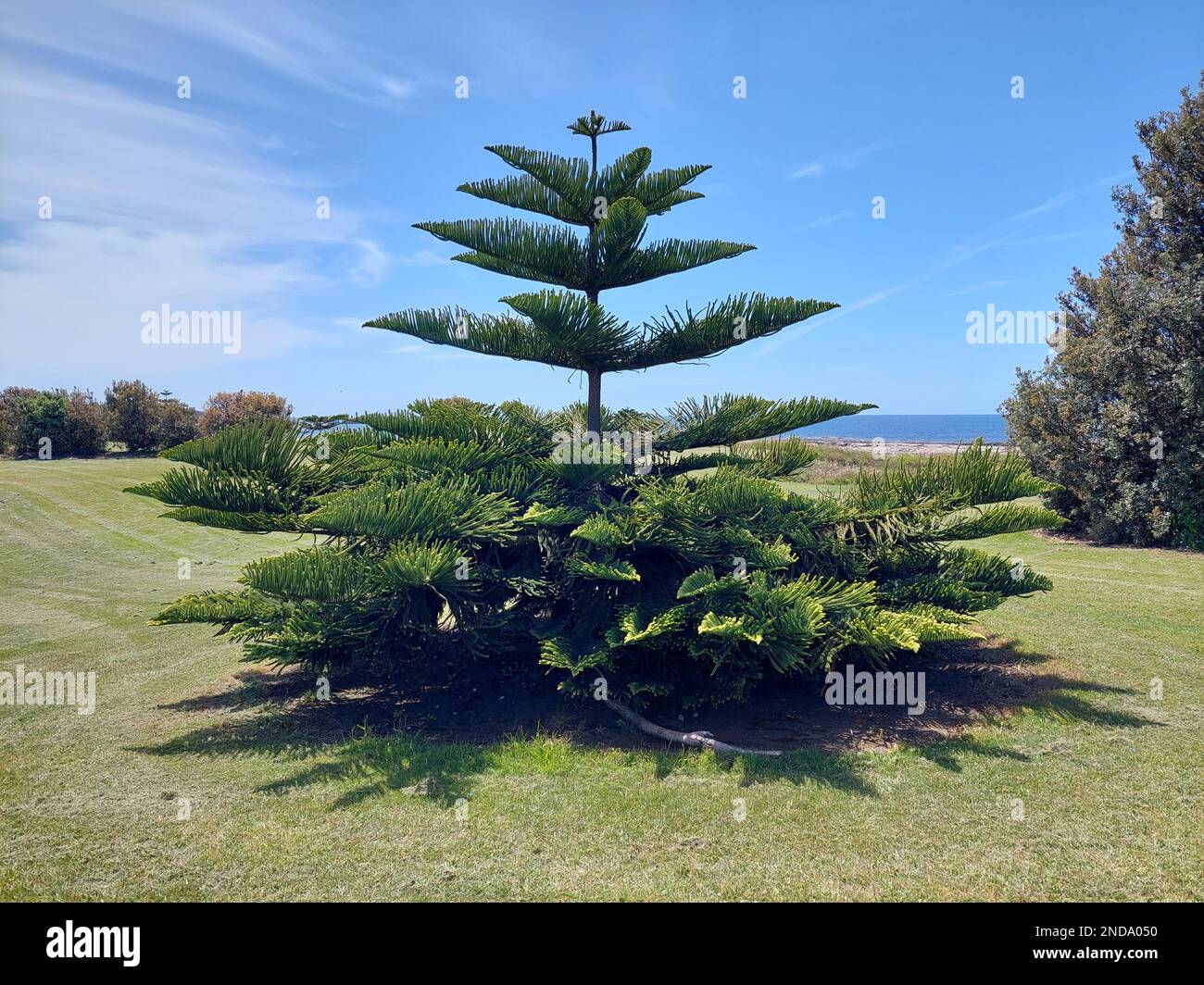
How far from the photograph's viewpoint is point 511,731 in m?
5.39

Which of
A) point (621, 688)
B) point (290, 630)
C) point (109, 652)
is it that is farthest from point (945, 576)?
point (109, 652)

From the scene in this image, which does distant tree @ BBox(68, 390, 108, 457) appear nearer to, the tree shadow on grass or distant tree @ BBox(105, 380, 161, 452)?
distant tree @ BBox(105, 380, 161, 452)

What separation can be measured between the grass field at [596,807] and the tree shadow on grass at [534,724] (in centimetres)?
3

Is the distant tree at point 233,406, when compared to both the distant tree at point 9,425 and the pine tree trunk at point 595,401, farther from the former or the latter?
the pine tree trunk at point 595,401

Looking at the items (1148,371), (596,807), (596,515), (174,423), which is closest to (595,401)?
(596,515)

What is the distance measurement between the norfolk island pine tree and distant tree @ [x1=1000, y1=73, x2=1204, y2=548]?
1080 centimetres

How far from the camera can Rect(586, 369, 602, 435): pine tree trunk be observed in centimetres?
625

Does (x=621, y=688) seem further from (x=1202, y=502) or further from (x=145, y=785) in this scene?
(x=1202, y=502)

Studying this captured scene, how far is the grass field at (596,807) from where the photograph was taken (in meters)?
3.34

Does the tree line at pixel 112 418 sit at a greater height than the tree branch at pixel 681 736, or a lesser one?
greater

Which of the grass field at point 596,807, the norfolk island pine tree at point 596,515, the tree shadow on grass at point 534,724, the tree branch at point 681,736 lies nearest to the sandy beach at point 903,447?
the norfolk island pine tree at point 596,515

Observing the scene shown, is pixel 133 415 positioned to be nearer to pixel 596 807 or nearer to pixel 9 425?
pixel 9 425

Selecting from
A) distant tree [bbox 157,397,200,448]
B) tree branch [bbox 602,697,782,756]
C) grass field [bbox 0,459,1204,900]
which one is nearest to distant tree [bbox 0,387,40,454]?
Answer: distant tree [bbox 157,397,200,448]
